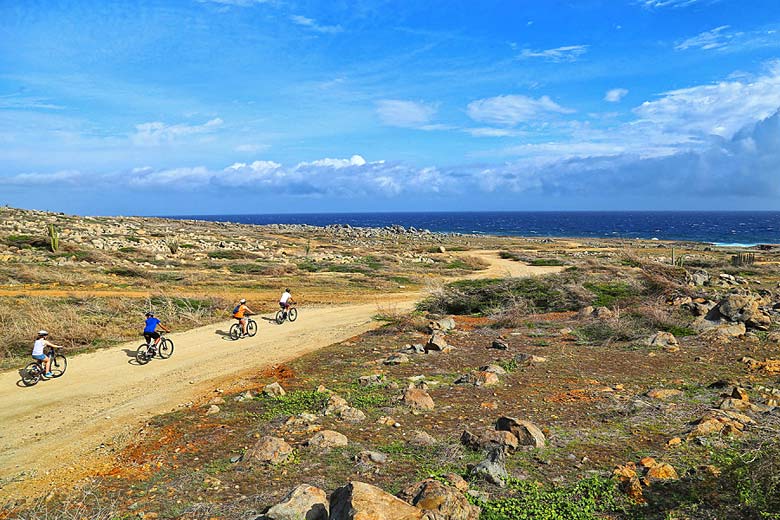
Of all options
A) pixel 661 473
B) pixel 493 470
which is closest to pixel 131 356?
pixel 493 470

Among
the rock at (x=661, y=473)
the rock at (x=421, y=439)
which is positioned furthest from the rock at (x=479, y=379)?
the rock at (x=661, y=473)

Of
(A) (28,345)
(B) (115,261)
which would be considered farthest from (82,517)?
(B) (115,261)

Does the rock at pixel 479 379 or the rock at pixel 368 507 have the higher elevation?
the rock at pixel 368 507

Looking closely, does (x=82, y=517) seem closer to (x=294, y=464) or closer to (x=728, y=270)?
(x=294, y=464)

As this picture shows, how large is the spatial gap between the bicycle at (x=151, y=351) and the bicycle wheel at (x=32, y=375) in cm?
247

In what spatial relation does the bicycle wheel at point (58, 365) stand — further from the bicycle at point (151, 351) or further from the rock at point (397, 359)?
the rock at point (397, 359)

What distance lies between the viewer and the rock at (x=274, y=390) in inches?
434

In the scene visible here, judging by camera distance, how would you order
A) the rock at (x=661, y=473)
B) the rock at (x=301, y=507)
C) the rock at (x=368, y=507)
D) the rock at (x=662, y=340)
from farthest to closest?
the rock at (x=662, y=340)
the rock at (x=661, y=473)
the rock at (x=301, y=507)
the rock at (x=368, y=507)

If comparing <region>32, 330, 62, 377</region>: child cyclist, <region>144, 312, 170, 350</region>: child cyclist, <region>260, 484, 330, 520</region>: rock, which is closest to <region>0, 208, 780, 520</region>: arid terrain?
<region>260, 484, 330, 520</region>: rock

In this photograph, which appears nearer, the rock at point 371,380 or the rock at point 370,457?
the rock at point 370,457

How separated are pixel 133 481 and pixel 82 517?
63.6 inches

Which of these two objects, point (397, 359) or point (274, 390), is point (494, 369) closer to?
point (397, 359)

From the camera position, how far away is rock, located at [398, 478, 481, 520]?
5.29 meters

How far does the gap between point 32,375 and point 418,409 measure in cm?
1002
